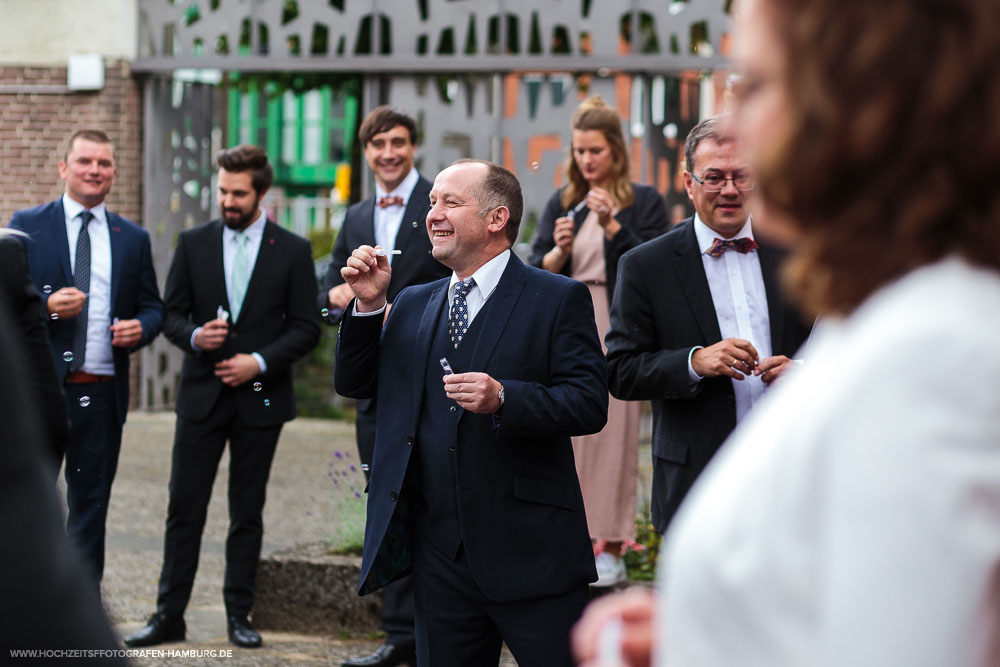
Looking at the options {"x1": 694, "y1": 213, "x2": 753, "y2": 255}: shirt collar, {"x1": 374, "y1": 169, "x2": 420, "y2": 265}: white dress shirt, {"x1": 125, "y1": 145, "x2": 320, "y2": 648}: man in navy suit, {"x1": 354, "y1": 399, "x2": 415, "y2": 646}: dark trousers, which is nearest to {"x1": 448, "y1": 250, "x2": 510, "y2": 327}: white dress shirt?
{"x1": 694, "y1": 213, "x2": 753, "y2": 255}: shirt collar

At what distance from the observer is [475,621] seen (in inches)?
163

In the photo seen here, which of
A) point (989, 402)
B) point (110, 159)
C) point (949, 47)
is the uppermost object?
point (110, 159)

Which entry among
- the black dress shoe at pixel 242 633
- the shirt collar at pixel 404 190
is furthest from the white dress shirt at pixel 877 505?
the shirt collar at pixel 404 190

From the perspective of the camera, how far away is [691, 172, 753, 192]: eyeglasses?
4.60m

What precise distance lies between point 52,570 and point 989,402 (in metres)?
0.91

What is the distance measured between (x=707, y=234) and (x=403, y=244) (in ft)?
7.03

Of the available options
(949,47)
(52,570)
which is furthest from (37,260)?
(949,47)

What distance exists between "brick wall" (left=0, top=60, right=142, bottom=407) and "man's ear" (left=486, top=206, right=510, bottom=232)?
31.6 feet

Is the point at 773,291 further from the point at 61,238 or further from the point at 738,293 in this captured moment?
the point at 61,238

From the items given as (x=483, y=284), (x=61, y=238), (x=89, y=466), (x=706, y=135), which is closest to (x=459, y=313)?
(x=483, y=284)

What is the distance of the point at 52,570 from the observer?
50.2 inches

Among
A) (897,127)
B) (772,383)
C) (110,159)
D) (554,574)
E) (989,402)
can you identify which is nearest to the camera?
(989,402)

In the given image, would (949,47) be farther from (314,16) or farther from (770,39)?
(314,16)

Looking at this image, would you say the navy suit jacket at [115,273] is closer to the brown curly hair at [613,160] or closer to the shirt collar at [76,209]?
the shirt collar at [76,209]
